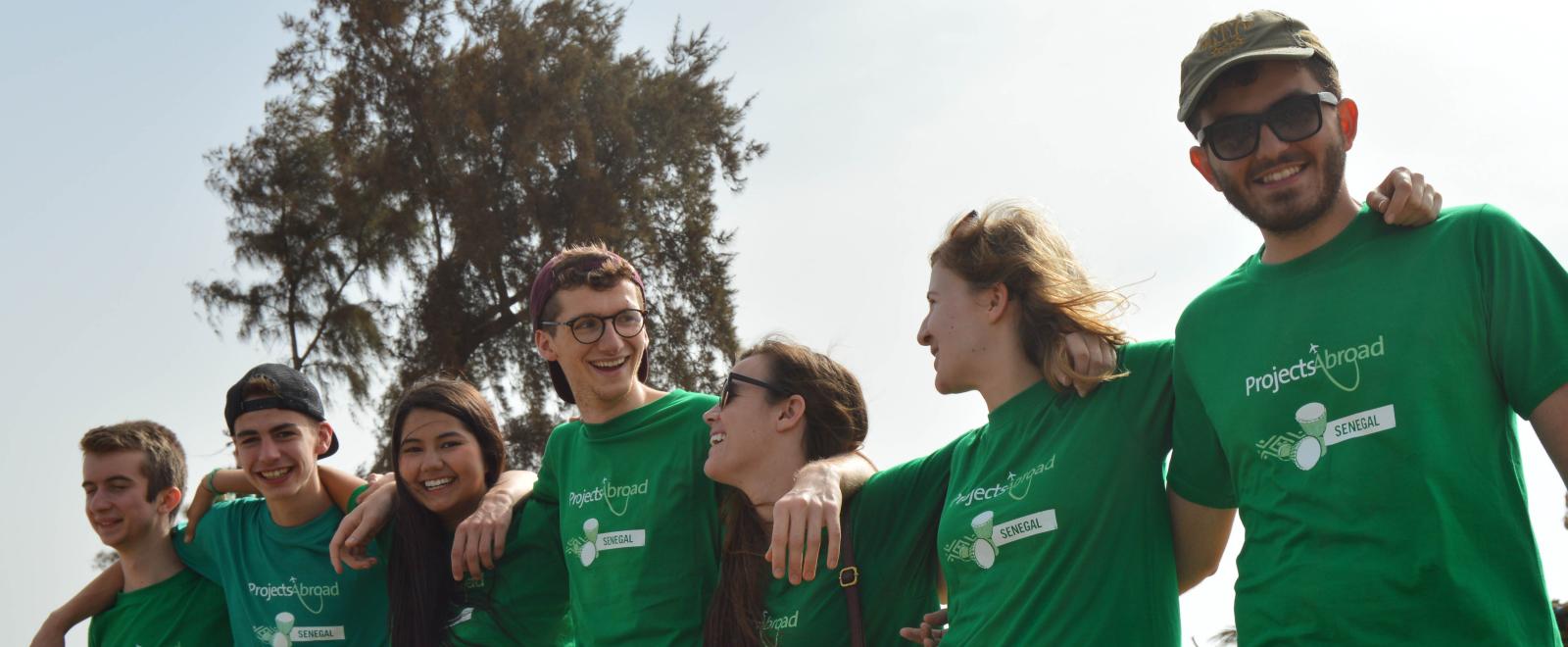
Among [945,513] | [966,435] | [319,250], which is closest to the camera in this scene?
[945,513]

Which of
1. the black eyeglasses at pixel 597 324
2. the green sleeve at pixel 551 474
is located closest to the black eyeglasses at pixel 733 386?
the black eyeglasses at pixel 597 324

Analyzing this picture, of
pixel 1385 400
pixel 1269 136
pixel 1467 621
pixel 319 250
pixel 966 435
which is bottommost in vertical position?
pixel 1467 621

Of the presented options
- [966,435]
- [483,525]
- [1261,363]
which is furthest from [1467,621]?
[483,525]

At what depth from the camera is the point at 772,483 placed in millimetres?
4535

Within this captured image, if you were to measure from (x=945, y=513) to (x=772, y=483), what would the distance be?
83 cm

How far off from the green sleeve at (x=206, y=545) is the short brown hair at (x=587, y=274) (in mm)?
1965

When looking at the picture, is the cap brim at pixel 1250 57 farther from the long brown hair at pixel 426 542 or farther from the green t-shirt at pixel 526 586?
the long brown hair at pixel 426 542

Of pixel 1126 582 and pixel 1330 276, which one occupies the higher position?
pixel 1330 276

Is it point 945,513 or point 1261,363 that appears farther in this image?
point 945,513

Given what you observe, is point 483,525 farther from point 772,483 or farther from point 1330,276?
point 1330,276

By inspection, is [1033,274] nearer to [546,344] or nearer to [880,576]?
[880,576]

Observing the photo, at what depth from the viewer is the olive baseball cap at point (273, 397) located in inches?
231

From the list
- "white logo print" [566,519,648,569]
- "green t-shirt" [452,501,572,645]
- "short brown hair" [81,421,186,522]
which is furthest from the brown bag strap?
"short brown hair" [81,421,186,522]

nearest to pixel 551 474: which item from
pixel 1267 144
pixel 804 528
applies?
pixel 804 528
